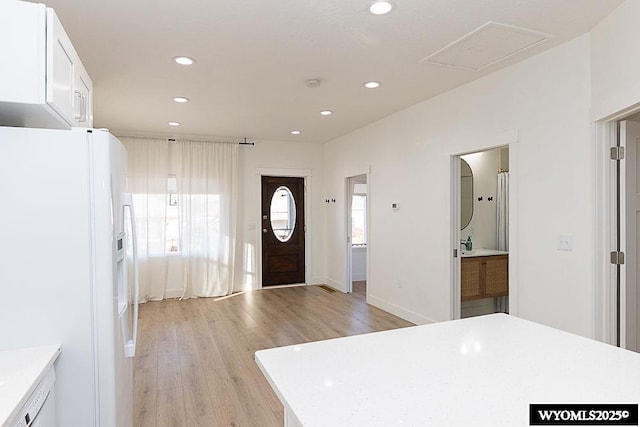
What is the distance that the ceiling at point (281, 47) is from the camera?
7.41 ft

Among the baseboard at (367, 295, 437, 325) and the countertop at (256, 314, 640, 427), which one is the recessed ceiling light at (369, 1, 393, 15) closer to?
the countertop at (256, 314, 640, 427)

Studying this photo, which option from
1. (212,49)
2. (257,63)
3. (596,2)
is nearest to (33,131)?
(212,49)

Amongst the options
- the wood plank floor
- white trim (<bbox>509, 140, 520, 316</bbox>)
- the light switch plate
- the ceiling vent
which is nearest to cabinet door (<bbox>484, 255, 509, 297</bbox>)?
the wood plank floor

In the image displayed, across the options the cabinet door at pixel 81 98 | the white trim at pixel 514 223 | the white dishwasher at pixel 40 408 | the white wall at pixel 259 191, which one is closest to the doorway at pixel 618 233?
the white trim at pixel 514 223

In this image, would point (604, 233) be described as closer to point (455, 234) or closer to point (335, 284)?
point (455, 234)

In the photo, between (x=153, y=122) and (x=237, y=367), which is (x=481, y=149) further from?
(x=153, y=122)

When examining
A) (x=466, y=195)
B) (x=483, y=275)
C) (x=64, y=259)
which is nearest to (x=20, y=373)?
(x=64, y=259)

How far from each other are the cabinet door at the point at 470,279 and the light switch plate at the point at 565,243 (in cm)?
153

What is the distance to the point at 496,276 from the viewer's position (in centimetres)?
452

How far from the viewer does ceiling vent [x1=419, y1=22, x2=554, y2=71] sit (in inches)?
100

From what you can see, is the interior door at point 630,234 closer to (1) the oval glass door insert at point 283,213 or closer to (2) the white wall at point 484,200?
(2) the white wall at point 484,200

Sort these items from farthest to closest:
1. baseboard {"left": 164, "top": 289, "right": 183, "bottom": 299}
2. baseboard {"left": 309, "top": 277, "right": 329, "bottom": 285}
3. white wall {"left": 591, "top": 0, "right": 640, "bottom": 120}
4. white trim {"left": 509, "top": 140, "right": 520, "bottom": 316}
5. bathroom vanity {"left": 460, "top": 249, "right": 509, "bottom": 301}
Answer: baseboard {"left": 309, "top": 277, "right": 329, "bottom": 285}
baseboard {"left": 164, "top": 289, "right": 183, "bottom": 299}
bathroom vanity {"left": 460, "top": 249, "right": 509, "bottom": 301}
white trim {"left": 509, "top": 140, "right": 520, "bottom": 316}
white wall {"left": 591, "top": 0, "right": 640, "bottom": 120}

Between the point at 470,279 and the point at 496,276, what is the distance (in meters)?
0.43

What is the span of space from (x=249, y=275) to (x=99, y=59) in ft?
13.4
